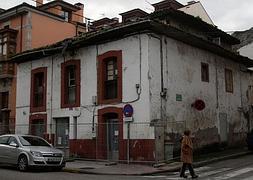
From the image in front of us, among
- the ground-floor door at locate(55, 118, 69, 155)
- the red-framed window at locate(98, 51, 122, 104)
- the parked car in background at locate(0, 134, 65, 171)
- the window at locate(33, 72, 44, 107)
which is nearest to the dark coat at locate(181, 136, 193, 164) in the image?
the parked car in background at locate(0, 134, 65, 171)

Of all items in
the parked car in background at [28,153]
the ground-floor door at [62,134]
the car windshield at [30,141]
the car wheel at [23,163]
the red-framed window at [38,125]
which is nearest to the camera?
the parked car in background at [28,153]

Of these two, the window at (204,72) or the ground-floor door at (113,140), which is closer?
the ground-floor door at (113,140)

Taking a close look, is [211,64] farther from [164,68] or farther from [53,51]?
Answer: [53,51]

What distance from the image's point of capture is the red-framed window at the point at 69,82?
23141 mm

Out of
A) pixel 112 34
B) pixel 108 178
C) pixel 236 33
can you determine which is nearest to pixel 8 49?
pixel 112 34

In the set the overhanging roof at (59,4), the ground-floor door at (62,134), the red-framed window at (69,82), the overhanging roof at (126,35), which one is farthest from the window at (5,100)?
the overhanging roof at (59,4)

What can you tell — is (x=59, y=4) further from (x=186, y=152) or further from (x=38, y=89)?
(x=186, y=152)

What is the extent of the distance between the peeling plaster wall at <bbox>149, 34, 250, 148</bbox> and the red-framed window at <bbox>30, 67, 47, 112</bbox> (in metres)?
8.26

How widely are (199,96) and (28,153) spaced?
10.5 metres

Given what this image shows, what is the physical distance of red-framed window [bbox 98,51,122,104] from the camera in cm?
2120

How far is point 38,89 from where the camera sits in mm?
26047

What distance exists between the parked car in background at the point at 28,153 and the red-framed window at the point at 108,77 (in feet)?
15.0

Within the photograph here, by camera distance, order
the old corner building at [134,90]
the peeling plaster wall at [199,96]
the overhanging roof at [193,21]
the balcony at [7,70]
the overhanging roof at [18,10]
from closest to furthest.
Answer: the old corner building at [134,90] → the peeling plaster wall at [199,96] → the overhanging roof at [193,21] → the balcony at [7,70] → the overhanging roof at [18,10]

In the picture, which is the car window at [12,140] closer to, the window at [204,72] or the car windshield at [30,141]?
the car windshield at [30,141]
